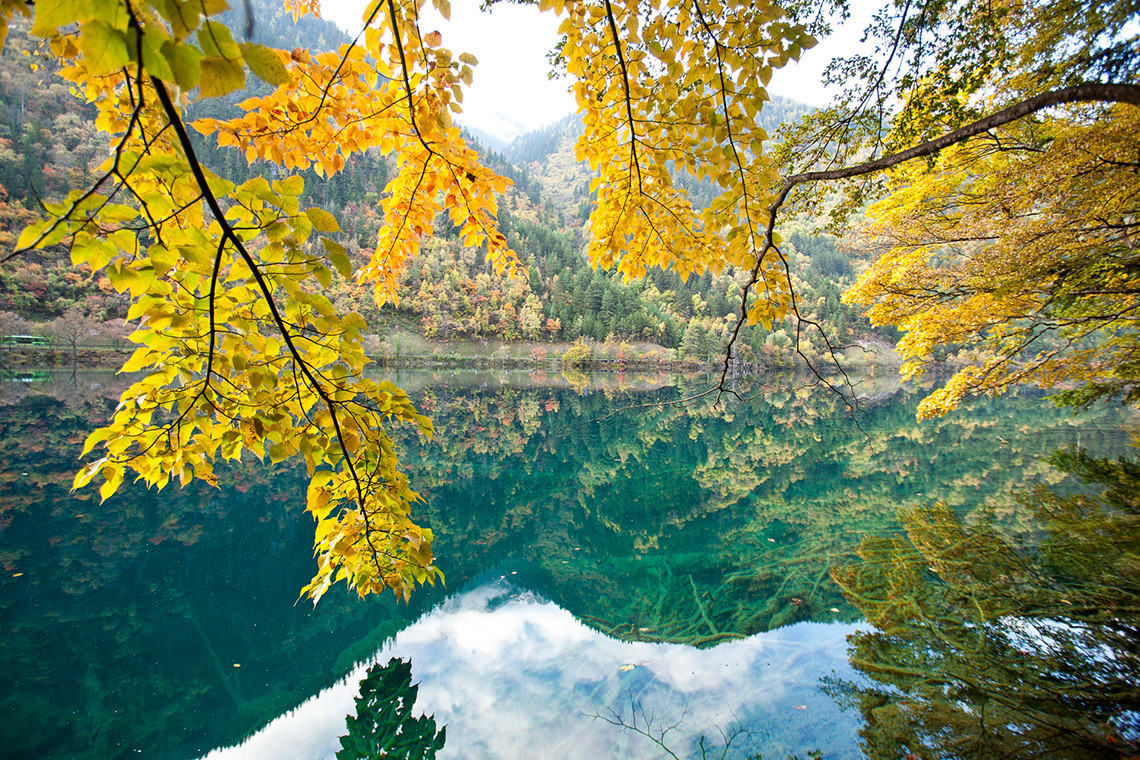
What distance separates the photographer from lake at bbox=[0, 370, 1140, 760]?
367 centimetres

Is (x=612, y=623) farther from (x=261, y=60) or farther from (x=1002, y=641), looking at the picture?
(x=261, y=60)

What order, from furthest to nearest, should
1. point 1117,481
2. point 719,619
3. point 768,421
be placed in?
point 768,421 < point 1117,481 < point 719,619

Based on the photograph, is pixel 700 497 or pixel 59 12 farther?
pixel 700 497

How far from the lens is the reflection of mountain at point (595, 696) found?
3643mm

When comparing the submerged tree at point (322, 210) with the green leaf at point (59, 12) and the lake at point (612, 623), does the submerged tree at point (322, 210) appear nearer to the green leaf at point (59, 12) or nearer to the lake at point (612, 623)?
the green leaf at point (59, 12)

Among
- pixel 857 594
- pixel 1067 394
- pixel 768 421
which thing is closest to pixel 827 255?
pixel 768 421

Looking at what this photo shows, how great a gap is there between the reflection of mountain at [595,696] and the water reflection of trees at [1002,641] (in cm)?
48

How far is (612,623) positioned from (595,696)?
1.47 metres

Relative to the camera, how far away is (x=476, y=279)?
78.1 m

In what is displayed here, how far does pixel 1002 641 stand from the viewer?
429cm

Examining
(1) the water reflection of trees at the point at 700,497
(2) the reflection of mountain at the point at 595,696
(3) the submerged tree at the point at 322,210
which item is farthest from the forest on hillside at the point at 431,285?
(3) the submerged tree at the point at 322,210

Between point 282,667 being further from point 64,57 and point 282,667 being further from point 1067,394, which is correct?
point 1067,394

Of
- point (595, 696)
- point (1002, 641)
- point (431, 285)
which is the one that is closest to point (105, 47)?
point (595, 696)

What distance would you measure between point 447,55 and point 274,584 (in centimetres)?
784
